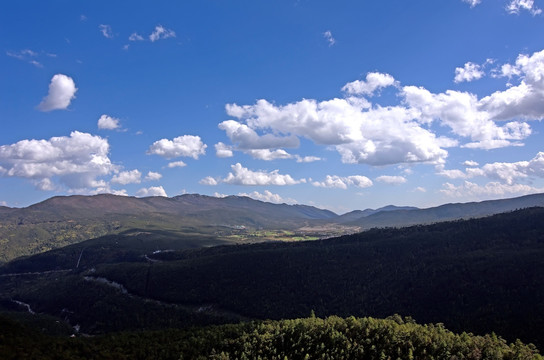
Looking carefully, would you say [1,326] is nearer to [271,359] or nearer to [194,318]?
[271,359]

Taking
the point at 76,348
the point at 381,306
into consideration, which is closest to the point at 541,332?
the point at 381,306

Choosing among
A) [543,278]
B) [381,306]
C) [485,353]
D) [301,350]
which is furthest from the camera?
[381,306]

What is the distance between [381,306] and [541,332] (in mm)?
69874

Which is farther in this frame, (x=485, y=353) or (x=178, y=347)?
(x=178, y=347)

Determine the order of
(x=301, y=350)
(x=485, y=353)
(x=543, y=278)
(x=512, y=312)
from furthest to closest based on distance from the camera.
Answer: (x=543, y=278) < (x=512, y=312) < (x=301, y=350) < (x=485, y=353)

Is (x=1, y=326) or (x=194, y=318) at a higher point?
(x=1, y=326)

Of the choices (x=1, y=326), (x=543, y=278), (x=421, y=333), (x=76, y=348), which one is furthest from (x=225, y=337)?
(x=543, y=278)

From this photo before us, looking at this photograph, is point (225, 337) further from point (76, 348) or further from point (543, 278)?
point (543, 278)

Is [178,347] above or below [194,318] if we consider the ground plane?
above

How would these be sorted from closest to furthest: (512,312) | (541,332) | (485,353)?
(485,353) < (541,332) < (512,312)

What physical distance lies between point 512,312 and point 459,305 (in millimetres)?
23095

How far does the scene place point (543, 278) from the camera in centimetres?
16438

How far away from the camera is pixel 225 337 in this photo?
374 ft

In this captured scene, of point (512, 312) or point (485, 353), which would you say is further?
point (512, 312)
